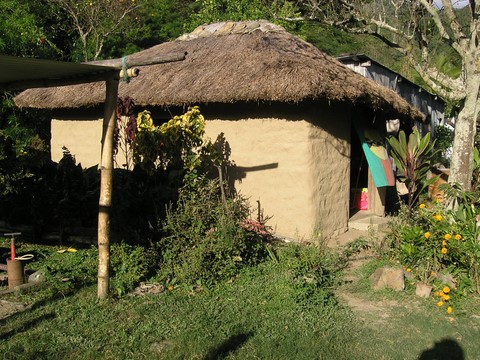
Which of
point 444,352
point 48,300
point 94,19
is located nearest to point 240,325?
point 444,352

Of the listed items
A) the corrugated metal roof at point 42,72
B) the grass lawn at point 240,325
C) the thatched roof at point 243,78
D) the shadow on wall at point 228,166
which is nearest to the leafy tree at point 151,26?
the thatched roof at point 243,78

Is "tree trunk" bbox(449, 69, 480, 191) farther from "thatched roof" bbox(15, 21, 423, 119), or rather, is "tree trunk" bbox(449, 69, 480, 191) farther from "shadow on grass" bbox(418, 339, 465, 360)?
"shadow on grass" bbox(418, 339, 465, 360)

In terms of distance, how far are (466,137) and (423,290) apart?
101 inches

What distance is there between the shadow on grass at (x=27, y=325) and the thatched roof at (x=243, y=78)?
323cm

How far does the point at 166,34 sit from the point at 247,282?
57.0 ft

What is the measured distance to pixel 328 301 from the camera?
5477mm

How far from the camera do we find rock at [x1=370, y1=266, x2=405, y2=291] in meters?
5.88

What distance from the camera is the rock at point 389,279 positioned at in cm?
588

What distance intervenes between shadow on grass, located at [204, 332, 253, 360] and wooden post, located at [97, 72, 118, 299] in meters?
1.49

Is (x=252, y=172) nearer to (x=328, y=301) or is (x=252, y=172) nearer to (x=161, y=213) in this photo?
(x=161, y=213)

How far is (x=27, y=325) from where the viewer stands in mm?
4797

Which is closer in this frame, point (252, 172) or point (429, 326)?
point (429, 326)

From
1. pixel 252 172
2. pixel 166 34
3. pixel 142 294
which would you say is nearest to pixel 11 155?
pixel 142 294

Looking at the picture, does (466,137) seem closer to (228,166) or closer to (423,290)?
(423,290)
